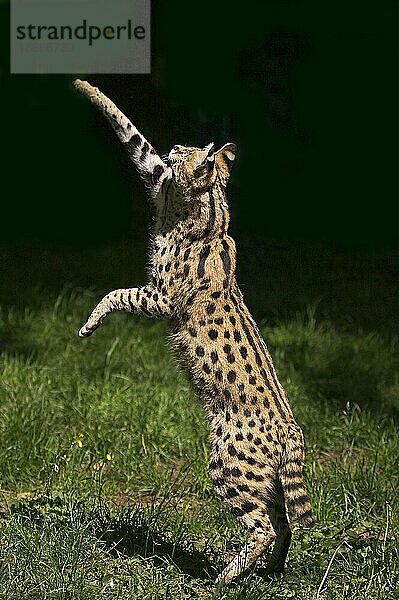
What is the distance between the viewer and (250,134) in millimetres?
11305

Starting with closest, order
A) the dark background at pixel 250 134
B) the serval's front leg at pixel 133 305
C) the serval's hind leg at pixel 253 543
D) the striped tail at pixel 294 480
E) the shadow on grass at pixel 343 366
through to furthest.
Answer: the serval's hind leg at pixel 253 543 < the striped tail at pixel 294 480 < the serval's front leg at pixel 133 305 < the shadow on grass at pixel 343 366 < the dark background at pixel 250 134

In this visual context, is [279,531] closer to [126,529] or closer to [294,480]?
[294,480]

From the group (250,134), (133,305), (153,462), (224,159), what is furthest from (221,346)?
(250,134)

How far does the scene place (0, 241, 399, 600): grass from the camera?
518 centimetres

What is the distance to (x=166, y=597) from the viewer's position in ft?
16.2

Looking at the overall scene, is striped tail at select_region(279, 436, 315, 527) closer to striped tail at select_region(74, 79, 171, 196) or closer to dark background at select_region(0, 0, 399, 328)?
striped tail at select_region(74, 79, 171, 196)

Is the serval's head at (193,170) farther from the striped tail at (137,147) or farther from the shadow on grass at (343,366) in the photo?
the shadow on grass at (343,366)

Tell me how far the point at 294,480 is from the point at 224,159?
1.52 metres

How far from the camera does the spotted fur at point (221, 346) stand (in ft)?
16.0

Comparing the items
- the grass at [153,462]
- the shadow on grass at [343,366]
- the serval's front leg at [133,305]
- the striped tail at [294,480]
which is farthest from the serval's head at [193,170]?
the shadow on grass at [343,366]

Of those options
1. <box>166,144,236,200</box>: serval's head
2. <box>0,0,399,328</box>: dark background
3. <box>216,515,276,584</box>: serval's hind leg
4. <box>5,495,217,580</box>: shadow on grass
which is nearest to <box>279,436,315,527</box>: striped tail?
<box>216,515,276,584</box>: serval's hind leg

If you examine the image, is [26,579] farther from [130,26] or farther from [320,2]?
[320,2]

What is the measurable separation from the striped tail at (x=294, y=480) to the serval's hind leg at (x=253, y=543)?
20 cm

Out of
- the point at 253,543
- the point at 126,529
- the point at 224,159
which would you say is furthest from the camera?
the point at 126,529
